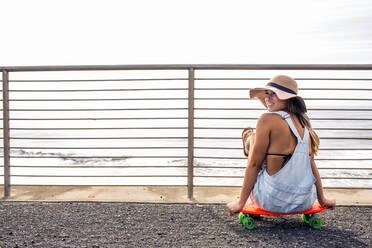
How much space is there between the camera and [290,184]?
2.60 meters

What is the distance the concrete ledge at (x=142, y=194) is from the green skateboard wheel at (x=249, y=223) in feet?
2.48

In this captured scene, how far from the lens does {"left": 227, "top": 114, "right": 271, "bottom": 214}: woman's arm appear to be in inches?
100.0

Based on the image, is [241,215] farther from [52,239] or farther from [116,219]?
[52,239]

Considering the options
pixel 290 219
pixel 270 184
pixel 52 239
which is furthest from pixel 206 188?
pixel 52 239

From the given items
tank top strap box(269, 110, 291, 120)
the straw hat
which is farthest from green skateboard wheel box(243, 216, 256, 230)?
the straw hat

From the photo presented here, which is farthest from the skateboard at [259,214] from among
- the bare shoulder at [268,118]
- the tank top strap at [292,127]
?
the bare shoulder at [268,118]

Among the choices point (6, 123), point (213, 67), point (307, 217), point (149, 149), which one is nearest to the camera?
point (307, 217)

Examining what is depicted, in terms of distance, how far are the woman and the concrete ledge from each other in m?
0.92

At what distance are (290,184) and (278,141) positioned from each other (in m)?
0.34

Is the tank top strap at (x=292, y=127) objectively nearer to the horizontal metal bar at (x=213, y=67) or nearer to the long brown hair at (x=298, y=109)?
the long brown hair at (x=298, y=109)

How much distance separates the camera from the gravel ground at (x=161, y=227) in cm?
250

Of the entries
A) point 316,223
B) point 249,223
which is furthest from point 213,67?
point 316,223

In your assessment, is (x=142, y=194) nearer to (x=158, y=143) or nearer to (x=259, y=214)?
(x=259, y=214)

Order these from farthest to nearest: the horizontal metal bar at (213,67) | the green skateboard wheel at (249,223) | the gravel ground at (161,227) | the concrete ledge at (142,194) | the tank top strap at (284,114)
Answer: the concrete ledge at (142,194)
the horizontal metal bar at (213,67)
the green skateboard wheel at (249,223)
the tank top strap at (284,114)
the gravel ground at (161,227)
